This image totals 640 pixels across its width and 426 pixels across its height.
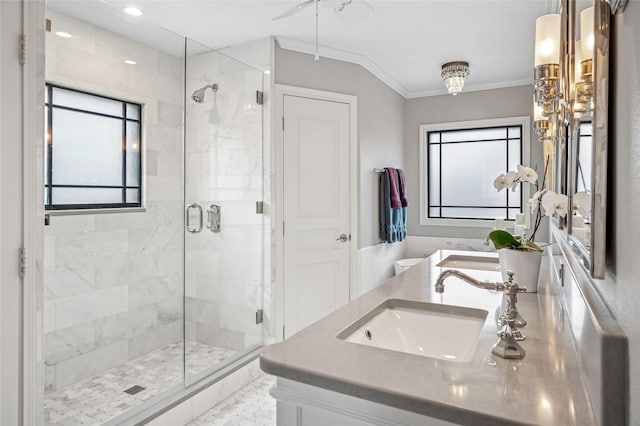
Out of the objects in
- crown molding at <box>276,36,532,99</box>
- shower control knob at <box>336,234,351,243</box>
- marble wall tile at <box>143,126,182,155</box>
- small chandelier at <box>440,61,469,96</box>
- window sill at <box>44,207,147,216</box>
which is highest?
crown molding at <box>276,36,532,99</box>

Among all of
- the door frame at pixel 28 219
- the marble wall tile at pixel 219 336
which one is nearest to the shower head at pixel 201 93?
the door frame at pixel 28 219

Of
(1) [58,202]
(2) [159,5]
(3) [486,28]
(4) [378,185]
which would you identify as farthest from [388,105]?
(1) [58,202]

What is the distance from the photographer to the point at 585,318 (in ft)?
2.37

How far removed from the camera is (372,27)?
288 cm

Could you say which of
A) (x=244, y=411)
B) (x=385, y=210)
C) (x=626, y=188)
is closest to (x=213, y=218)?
(x=244, y=411)

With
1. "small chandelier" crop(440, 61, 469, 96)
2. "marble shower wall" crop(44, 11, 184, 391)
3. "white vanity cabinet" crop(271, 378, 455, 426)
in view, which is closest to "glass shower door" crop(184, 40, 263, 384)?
"marble shower wall" crop(44, 11, 184, 391)

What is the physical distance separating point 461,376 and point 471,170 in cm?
399

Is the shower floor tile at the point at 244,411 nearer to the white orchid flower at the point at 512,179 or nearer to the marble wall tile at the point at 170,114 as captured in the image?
the white orchid flower at the point at 512,179

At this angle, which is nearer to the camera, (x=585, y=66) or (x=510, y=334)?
(x=585, y=66)

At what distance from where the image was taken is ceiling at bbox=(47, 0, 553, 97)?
8.21 ft

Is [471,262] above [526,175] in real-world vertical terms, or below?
below

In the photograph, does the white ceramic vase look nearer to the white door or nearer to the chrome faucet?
the chrome faucet

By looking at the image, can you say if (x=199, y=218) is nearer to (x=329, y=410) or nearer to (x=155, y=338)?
(x=155, y=338)

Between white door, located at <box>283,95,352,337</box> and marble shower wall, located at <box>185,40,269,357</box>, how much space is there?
0.81 ft
